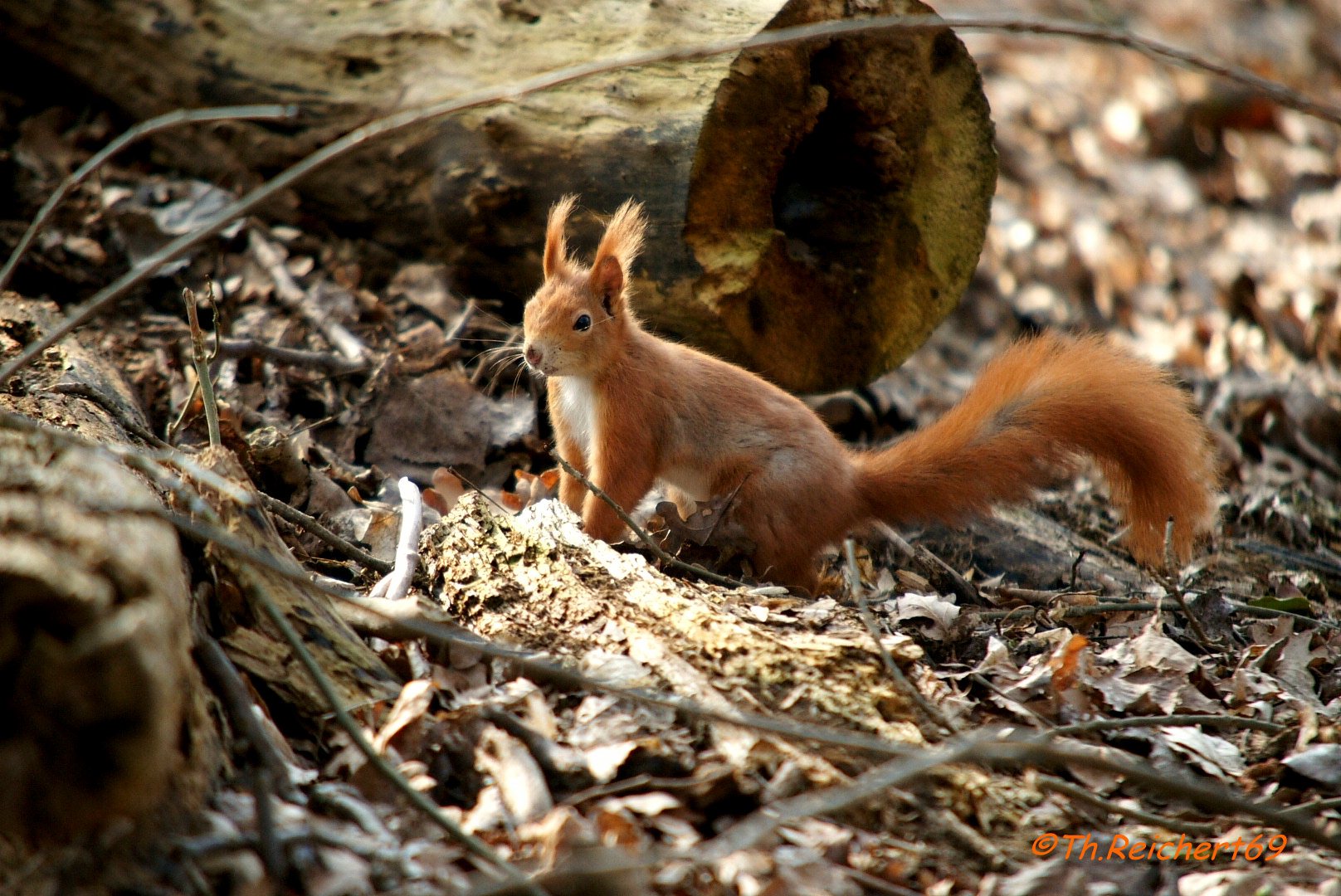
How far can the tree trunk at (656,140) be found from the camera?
12.8 ft

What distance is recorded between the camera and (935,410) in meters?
5.50

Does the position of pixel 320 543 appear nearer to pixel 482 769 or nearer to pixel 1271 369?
pixel 482 769

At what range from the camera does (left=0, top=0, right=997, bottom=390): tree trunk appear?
3.91 m

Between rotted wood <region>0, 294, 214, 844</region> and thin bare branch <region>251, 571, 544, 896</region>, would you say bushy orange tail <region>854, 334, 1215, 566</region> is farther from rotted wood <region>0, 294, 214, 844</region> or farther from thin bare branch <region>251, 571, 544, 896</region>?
rotted wood <region>0, 294, 214, 844</region>

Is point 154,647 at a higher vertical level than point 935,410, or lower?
higher

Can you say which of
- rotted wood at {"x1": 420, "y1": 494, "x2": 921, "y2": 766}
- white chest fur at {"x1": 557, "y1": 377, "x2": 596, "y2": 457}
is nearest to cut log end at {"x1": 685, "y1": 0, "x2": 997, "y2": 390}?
white chest fur at {"x1": 557, "y1": 377, "x2": 596, "y2": 457}

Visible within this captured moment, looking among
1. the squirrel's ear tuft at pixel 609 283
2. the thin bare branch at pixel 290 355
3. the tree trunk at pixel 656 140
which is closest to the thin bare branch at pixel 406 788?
the squirrel's ear tuft at pixel 609 283

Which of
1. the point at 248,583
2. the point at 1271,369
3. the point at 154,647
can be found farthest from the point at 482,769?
the point at 1271,369

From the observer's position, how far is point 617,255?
381 cm

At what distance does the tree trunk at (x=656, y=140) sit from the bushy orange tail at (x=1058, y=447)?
0.77 m

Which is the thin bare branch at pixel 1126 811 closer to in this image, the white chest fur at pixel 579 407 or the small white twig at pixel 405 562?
the small white twig at pixel 405 562

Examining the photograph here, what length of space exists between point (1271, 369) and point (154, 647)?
22.9ft

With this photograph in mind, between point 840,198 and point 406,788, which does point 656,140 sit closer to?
point 840,198

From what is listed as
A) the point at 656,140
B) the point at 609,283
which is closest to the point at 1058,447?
the point at 609,283
